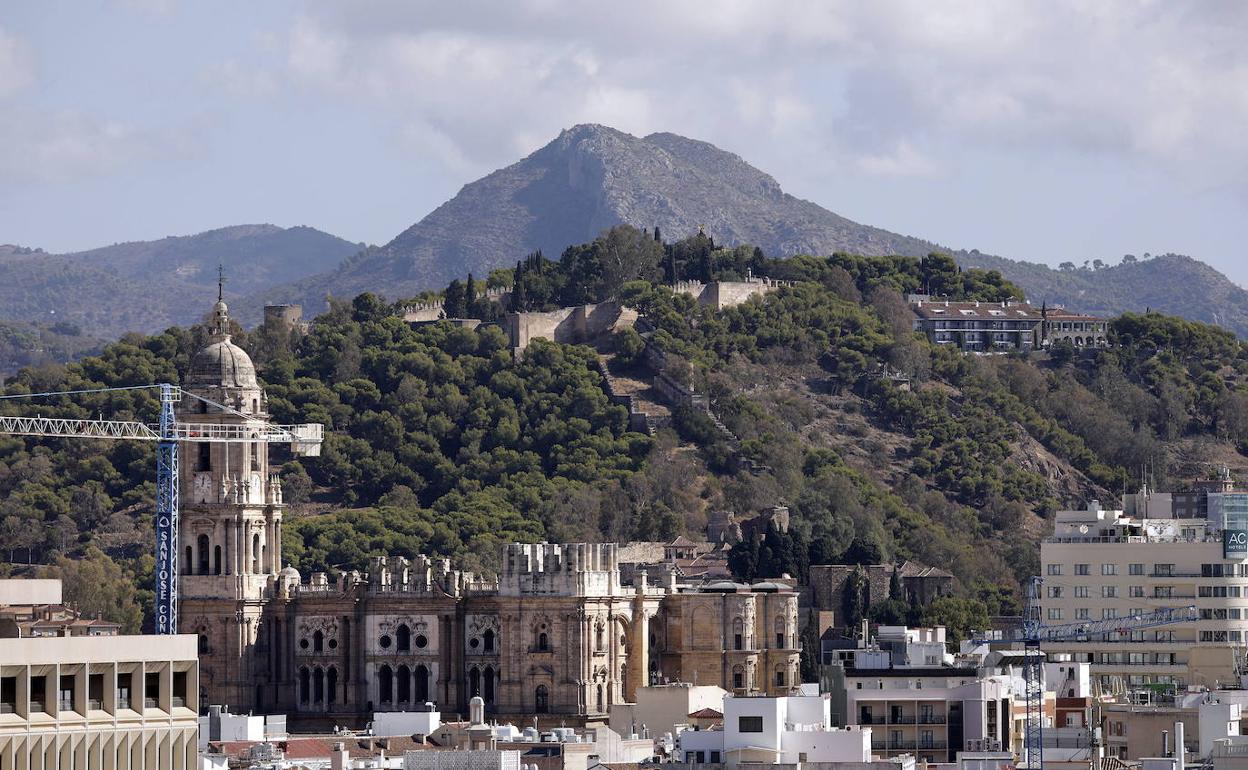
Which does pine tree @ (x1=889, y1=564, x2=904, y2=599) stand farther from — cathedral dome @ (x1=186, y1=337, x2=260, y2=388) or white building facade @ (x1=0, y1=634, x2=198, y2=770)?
white building facade @ (x1=0, y1=634, x2=198, y2=770)

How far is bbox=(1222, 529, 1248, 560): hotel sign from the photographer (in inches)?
4464

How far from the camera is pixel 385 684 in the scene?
414ft

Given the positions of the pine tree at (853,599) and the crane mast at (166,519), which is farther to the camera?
the pine tree at (853,599)

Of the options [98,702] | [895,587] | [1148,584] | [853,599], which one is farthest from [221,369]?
[98,702]

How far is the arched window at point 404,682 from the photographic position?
126m

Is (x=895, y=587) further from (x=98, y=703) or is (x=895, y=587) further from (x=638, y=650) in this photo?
(x=98, y=703)

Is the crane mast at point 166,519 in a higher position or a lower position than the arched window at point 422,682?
higher

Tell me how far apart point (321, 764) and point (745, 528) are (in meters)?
84.0

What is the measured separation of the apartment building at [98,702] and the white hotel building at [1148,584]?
60.1 metres

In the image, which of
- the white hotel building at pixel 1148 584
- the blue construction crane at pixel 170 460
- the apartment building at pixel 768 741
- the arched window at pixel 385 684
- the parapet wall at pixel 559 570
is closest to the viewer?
the apartment building at pixel 768 741

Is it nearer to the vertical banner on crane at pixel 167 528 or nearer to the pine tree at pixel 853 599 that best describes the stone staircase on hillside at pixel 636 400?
the pine tree at pixel 853 599

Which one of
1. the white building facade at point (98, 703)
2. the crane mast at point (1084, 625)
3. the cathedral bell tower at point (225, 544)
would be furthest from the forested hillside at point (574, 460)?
the white building facade at point (98, 703)

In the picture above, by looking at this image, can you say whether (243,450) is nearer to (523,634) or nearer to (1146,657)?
(523,634)

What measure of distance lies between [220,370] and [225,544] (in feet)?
22.5
